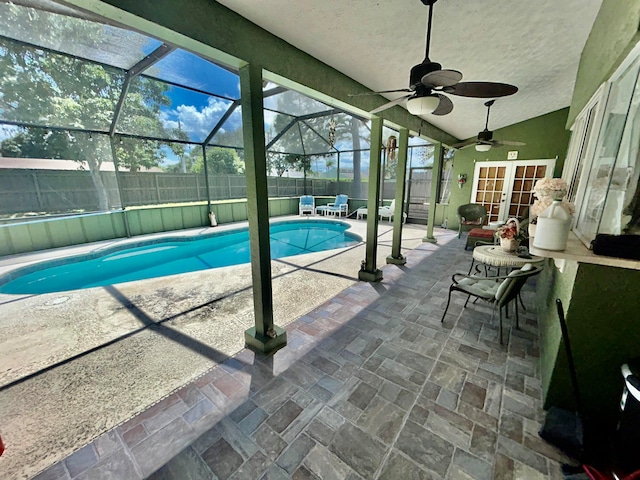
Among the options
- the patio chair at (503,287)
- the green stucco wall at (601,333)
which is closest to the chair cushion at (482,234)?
the patio chair at (503,287)

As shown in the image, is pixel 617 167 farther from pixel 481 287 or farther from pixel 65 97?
pixel 65 97

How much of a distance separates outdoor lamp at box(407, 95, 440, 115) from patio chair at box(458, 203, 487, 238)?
5.39 metres

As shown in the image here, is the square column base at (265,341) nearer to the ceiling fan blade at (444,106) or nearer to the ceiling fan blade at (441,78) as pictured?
the ceiling fan blade at (441,78)

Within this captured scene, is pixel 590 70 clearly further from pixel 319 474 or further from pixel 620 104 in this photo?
pixel 319 474

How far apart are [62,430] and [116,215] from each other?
661 centimetres

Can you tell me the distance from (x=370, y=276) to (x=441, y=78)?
105 inches

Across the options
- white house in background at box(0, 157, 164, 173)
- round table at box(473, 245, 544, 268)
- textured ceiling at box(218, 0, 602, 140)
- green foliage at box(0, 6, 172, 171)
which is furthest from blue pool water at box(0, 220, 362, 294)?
textured ceiling at box(218, 0, 602, 140)

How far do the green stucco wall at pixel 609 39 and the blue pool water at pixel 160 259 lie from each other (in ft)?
16.9

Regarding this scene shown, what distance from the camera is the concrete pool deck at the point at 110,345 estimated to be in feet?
5.19

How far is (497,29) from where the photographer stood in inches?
83.9

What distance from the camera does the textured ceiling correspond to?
5.61 ft

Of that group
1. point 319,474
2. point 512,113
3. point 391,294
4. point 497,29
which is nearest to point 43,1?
point 497,29

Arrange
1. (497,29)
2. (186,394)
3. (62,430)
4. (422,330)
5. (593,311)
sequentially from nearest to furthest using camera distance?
(593,311)
(62,430)
(186,394)
(497,29)
(422,330)

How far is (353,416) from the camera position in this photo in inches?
63.4
